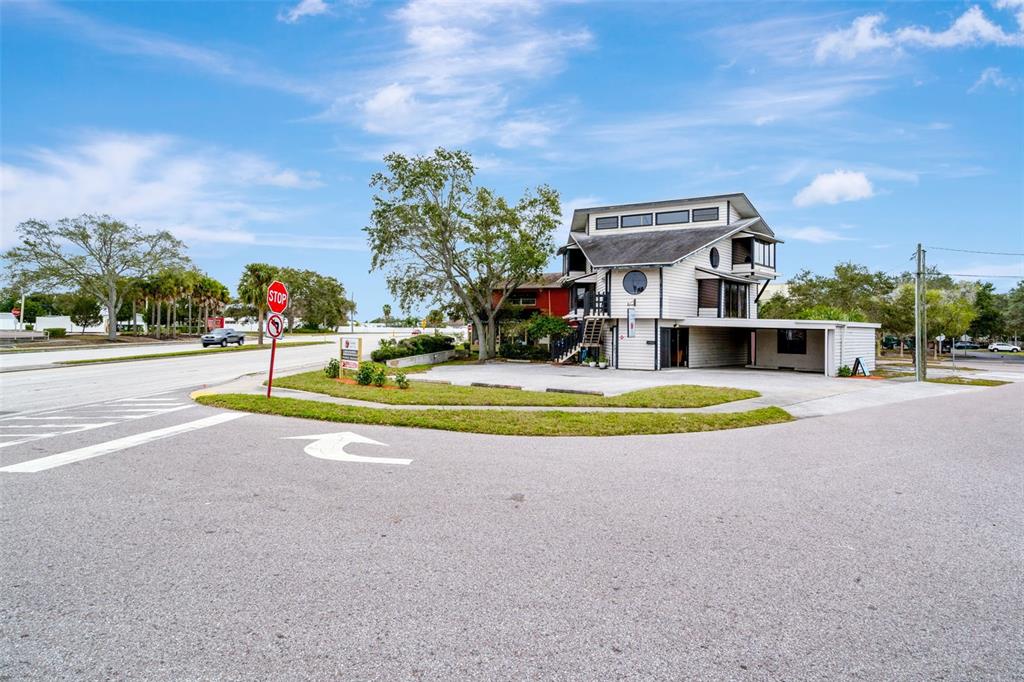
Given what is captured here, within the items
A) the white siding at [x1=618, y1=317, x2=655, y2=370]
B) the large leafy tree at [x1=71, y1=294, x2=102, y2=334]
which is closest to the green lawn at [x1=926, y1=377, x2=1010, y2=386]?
the white siding at [x1=618, y1=317, x2=655, y2=370]

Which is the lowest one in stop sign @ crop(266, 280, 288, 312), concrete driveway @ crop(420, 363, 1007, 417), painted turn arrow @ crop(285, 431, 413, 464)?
concrete driveway @ crop(420, 363, 1007, 417)

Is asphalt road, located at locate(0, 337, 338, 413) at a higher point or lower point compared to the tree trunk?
lower

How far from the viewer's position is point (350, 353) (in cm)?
1992

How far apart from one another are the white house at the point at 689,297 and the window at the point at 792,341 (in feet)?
0.16

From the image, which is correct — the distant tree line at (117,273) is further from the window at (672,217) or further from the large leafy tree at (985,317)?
the large leafy tree at (985,317)

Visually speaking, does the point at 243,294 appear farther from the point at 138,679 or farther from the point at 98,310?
the point at 138,679

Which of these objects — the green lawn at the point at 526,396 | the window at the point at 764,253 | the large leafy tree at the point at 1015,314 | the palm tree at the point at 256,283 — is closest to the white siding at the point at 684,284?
the window at the point at 764,253

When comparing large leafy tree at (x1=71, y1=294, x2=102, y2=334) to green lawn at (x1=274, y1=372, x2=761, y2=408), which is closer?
green lawn at (x1=274, y1=372, x2=761, y2=408)

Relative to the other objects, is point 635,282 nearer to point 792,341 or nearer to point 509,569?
point 792,341

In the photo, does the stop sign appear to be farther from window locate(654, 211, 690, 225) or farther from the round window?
window locate(654, 211, 690, 225)

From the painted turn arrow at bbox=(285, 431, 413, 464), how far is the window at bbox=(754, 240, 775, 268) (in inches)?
1171

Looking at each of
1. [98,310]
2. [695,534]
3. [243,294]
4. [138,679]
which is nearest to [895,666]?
[695,534]

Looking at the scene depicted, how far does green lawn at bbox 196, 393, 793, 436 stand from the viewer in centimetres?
1081

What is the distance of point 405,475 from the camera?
7129mm
